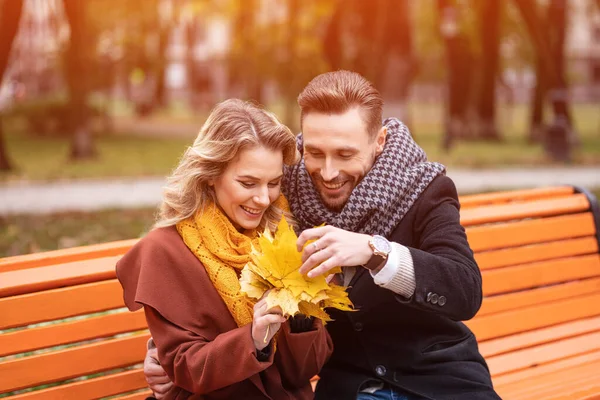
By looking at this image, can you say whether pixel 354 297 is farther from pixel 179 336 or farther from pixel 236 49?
pixel 236 49

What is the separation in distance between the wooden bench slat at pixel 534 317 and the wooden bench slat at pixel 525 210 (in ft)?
1.58

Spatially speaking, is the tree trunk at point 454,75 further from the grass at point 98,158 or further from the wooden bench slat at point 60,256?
the wooden bench slat at point 60,256

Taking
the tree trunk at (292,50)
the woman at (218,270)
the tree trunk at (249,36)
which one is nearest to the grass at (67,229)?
the woman at (218,270)

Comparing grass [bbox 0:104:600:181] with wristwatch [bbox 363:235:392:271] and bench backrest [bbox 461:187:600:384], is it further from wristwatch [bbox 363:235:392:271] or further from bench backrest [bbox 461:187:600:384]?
wristwatch [bbox 363:235:392:271]

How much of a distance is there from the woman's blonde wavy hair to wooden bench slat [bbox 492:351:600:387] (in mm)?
1711

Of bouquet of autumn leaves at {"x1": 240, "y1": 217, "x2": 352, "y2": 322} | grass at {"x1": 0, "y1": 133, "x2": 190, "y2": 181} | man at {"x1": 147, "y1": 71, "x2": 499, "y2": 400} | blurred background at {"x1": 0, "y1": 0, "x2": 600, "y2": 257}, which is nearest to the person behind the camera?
bouquet of autumn leaves at {"x1": 240, "y1": 217, "x2": 352, "y2": 322}

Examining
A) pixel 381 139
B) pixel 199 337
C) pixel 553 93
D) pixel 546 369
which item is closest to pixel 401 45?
pixel 553 93

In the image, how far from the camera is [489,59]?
26781 mm

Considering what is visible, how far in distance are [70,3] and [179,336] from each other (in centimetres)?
1569

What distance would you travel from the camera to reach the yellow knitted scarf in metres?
2.72

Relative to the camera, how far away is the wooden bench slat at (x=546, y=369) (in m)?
3.85

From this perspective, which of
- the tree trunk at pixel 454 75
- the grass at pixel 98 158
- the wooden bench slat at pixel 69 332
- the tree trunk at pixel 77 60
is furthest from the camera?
the tree trunk at pixel 454 75

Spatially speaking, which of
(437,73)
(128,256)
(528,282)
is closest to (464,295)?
(128,256)

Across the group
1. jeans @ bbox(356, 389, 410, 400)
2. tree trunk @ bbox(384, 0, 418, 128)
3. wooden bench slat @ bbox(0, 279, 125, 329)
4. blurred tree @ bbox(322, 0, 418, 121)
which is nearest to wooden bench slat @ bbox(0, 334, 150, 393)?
wooden bench slat @ bbox(0, 279, 125, 329)
